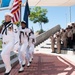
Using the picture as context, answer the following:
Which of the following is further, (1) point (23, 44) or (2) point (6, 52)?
(1) point (23, 44)

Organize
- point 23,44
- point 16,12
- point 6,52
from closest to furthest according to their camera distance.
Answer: point 6,52 → point 23,44 → point 16,12

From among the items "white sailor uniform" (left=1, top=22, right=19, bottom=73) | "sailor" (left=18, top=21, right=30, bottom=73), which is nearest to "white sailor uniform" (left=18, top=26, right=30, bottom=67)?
"sailor" (left=18, top=21, right=30, bottom=73)

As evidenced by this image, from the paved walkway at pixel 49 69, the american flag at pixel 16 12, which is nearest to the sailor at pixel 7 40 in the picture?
the paved walkway at pixel 49 69

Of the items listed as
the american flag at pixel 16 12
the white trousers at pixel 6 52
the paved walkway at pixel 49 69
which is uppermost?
the american flag at pixel 16 12

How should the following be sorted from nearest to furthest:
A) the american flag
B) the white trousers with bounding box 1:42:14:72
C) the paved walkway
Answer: the white trousers with bounding box 1:42:14:72
the paved walkway
the american flag

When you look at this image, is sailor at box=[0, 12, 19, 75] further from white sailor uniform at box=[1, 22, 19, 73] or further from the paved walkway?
the paved walkway

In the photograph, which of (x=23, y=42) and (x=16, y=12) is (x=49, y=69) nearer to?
(x=23, y=42)

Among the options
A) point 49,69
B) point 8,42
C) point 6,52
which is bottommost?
point 49,69

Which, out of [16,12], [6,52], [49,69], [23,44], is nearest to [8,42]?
[6,52]

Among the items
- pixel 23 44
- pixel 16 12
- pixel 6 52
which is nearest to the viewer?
pixel 6 52

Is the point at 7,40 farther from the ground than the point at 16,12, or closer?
closer

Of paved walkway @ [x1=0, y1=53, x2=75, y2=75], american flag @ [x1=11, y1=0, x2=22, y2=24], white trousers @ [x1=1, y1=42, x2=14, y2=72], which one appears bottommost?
paved walkway @ [x1=0, y1=53, x2=75, y2=75]

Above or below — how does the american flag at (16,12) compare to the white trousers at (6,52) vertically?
above

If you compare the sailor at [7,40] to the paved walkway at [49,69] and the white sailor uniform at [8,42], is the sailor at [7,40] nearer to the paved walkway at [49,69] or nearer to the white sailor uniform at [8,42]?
the white sailor uniform at [8,42]
